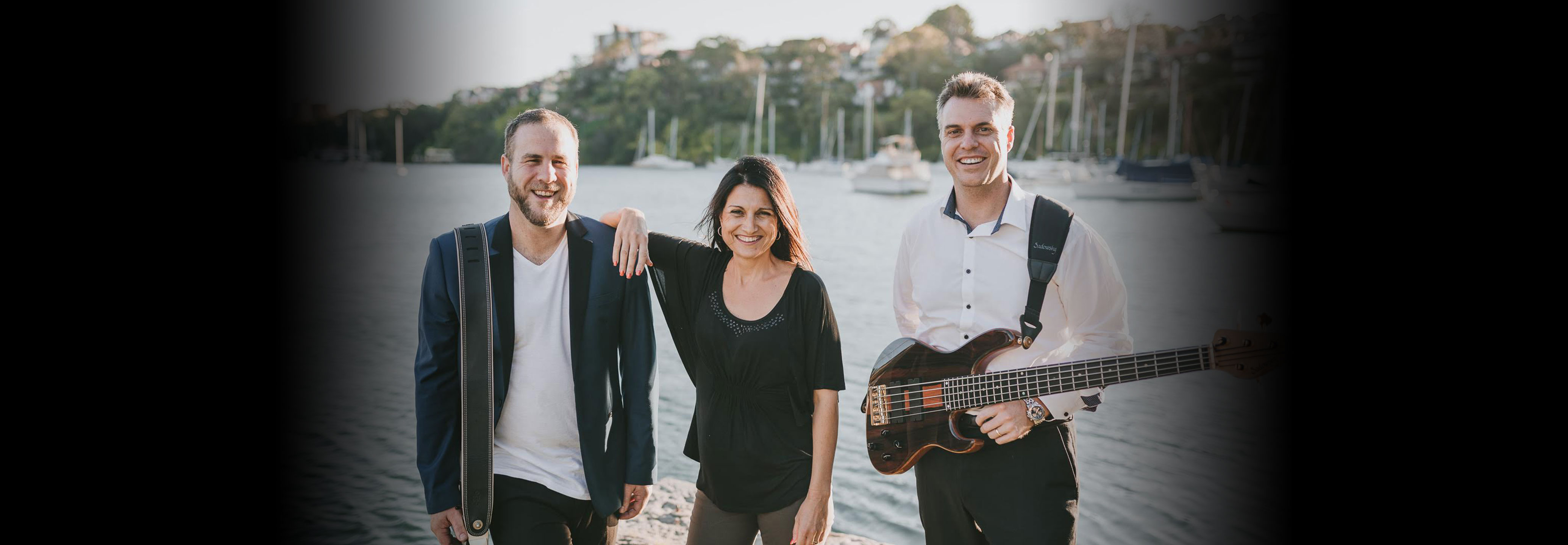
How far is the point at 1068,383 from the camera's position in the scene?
2463 millimetres

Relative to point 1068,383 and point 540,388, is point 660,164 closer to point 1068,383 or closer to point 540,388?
point 540,388

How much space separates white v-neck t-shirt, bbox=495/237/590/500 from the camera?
238 cm

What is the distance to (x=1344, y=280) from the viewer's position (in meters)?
6.34

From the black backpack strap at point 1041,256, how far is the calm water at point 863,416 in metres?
0.50

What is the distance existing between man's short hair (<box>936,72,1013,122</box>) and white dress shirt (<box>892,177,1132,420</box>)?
249 mm

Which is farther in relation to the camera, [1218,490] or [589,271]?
[1218,490]

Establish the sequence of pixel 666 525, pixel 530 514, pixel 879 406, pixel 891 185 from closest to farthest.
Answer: pixel 530 514 < pixel 879 406 < pixel 666 525 < pixel 891 185

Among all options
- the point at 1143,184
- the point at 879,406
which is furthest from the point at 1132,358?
the point at 1143,184

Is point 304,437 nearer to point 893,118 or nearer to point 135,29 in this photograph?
point 135,29

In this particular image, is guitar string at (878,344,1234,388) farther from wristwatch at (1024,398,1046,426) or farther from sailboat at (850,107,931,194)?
sailboat at (850,107,931,194)

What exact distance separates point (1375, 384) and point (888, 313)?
7.68 m

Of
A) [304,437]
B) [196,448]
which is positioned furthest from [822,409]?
[304,437]

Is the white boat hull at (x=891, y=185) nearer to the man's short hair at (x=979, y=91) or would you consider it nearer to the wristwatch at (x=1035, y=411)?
the man's short hair at (x=979, y=91)

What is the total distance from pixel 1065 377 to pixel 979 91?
84 centimetres
